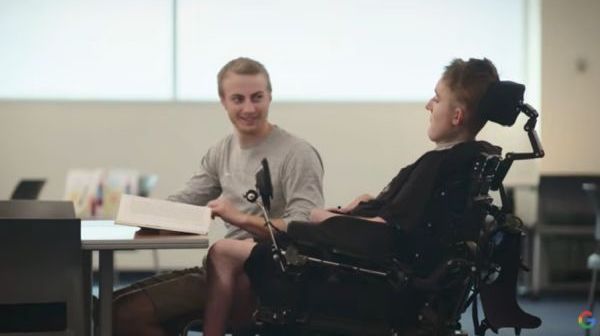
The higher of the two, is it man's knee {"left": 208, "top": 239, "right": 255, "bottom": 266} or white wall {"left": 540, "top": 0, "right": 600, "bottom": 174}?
white wall {"left": 540, "top": 0, "right": 600, "bottom": 174}

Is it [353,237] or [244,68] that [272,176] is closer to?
[244,68]

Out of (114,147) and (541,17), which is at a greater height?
(541,17)

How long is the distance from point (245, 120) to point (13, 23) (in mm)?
4240

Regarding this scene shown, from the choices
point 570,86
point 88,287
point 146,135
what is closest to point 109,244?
point 88,287

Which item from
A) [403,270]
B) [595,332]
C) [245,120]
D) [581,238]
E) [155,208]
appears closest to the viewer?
[403,270]

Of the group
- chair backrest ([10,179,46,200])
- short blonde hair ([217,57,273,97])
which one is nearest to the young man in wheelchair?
short blonde hair ([217,57,273,97])

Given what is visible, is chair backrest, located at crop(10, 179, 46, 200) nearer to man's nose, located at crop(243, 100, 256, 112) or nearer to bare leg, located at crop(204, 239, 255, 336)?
man's nose, located at crop(243, 100, 256, 112)

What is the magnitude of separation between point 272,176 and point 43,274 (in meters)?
0.91

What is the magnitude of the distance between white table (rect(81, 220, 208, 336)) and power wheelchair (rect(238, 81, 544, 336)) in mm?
242

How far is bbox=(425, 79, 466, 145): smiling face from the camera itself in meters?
2.54

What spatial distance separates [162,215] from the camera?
261 centimetres

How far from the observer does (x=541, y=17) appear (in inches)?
261

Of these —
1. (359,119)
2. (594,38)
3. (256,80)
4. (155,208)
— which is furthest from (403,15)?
(155,208)

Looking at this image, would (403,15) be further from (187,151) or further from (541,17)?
(187,151)
